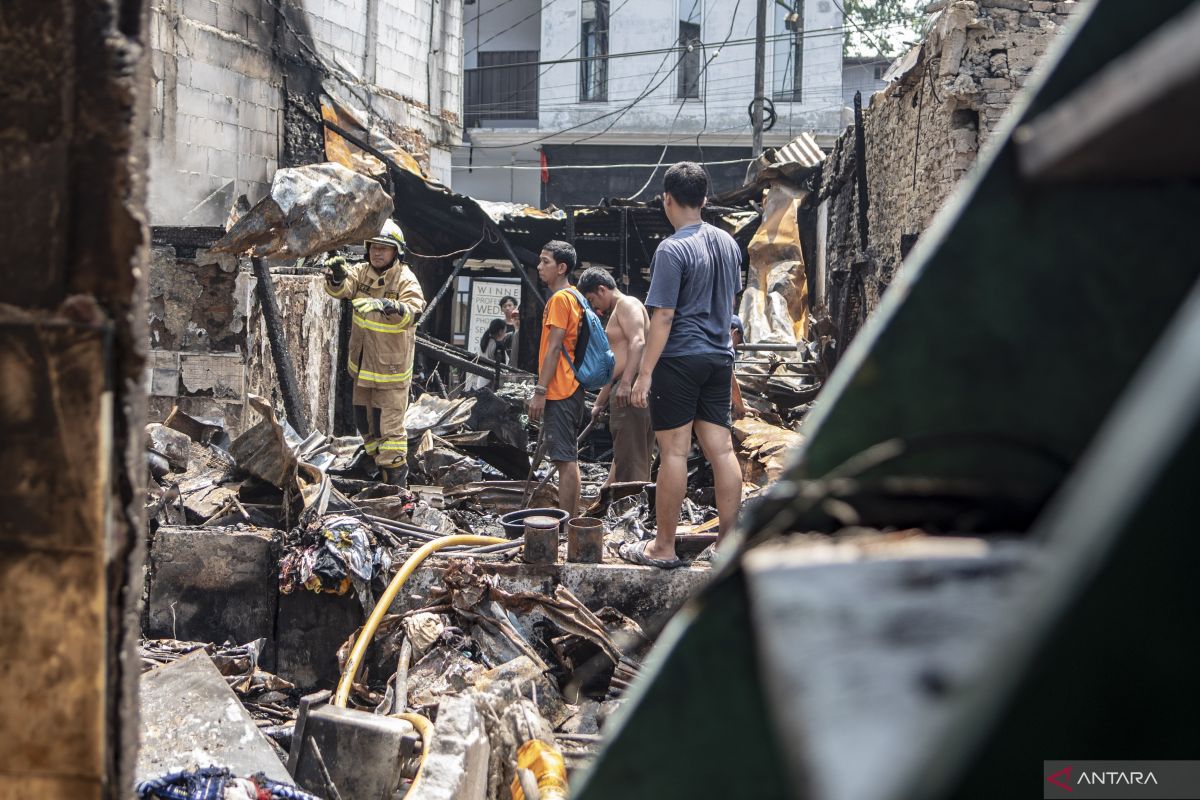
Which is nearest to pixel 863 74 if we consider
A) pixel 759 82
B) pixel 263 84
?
pixel 759 82

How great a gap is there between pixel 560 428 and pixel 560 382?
295mm

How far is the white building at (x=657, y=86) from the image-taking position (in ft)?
81.4

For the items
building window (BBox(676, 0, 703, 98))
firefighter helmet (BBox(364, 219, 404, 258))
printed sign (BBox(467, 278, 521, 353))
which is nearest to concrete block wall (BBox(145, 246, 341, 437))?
firefighter helmet (BBox(364, 219, 404, 258))

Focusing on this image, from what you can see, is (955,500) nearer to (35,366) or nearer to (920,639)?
(920,639)

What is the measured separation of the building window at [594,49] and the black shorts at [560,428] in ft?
67.5

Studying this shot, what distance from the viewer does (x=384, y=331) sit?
288 inches

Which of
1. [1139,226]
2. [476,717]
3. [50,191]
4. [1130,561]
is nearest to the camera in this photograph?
[1130,561]

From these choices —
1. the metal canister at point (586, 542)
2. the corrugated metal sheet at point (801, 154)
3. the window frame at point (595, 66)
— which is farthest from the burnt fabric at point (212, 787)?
the window frame at point (595, 66)

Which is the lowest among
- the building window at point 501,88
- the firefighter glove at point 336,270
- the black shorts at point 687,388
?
the black shorts at point 687,388

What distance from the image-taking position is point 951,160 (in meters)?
Answer: 7.60

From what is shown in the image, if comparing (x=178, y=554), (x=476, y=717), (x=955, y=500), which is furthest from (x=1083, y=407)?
(x=178, y=554)

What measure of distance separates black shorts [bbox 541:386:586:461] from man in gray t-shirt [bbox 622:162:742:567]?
4.23 ft

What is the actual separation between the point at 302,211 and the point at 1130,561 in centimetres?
660

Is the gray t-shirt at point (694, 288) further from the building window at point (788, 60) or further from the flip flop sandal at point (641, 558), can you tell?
the building window at point (788, 60)
